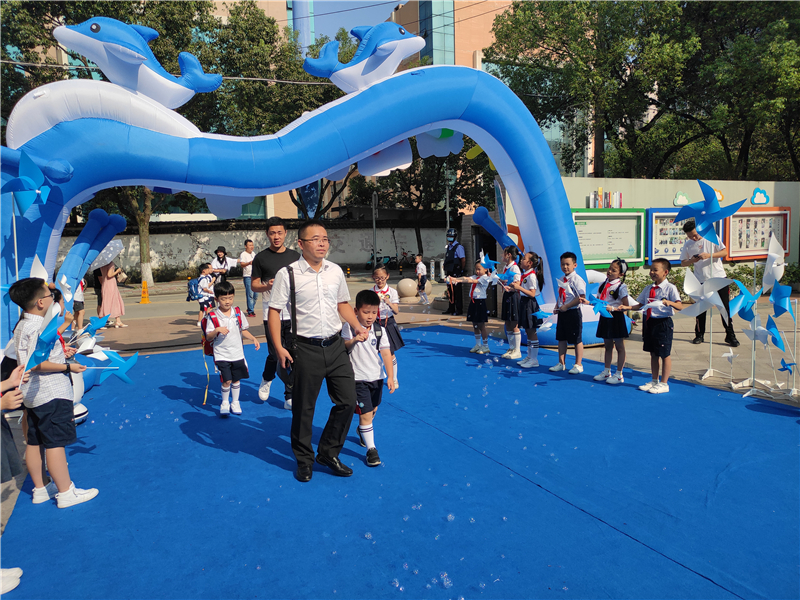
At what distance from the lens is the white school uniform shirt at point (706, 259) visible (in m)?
6.25

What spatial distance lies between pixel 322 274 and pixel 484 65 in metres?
21.6

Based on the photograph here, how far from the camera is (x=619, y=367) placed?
18.9 feet

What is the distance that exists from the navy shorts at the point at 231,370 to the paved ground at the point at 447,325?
5.25 feet

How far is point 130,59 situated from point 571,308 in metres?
4.98

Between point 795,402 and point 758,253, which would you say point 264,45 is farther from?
point 795,402

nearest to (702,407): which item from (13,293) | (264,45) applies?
(13,293)

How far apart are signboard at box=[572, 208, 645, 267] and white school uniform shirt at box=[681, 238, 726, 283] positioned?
2.68 metres

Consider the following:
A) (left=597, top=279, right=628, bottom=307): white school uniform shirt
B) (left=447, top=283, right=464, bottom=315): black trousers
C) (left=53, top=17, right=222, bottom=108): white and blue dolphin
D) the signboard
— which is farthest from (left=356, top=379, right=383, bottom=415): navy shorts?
(left=447, top=283, right=464, bottom=315): black trousers

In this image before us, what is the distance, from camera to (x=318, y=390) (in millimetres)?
3664

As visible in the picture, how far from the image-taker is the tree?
2427cm

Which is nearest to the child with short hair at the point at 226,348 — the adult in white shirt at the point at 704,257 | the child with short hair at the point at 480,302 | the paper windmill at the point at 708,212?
the child with short hair at the point at 480,302

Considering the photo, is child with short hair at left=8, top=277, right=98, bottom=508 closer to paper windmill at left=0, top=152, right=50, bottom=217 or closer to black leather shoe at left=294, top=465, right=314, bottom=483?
paper windmill at left=0, top=152, right=50, bottom=217

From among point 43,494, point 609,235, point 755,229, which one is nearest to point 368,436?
point 43,494

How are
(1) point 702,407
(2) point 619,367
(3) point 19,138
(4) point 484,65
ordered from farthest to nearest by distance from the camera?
1. (4) point 484,65
2. (2) point 619,367
3. (1) point 702,407
4. (3) point 19,138
